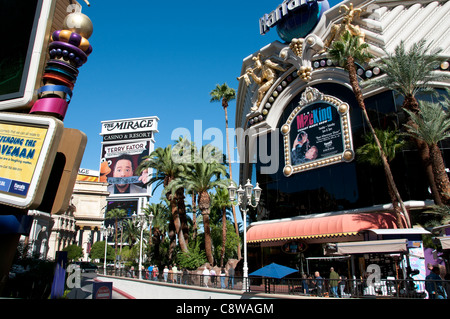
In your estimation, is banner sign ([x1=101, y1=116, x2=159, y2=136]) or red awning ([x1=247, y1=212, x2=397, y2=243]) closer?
red awning ([x1=247, y1=212, x2=397, y2=243])

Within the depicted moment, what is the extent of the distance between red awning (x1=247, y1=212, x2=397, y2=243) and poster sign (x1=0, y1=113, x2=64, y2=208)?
56.3ft

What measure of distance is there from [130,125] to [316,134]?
10787 cm

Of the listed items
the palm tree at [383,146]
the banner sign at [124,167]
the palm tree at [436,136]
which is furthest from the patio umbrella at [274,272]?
the banner sign at [124,167]

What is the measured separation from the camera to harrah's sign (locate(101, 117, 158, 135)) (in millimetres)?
123250

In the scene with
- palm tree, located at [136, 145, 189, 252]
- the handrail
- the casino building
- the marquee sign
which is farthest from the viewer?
palm tree, located at [136, 145, 189, 252]

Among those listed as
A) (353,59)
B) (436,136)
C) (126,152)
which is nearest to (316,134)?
(353,59)

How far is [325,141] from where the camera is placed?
25.5 metres

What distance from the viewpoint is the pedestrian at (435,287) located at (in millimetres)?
11133

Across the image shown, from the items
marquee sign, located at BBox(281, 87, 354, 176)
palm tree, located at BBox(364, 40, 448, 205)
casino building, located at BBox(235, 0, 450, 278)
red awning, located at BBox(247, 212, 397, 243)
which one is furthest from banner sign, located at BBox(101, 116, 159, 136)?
palm tree, located at BBox(364, 40, 448, 205)

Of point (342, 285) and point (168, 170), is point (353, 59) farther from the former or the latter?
point (168, 170)

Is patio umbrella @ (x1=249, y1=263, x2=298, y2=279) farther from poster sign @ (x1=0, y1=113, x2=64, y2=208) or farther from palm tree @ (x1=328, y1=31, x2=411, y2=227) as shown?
poster sign @ (x1=0, y1=113, x2=64, y2=208)

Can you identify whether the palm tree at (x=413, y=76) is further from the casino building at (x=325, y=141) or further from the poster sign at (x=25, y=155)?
the poster sign at (x=25, y=155)
